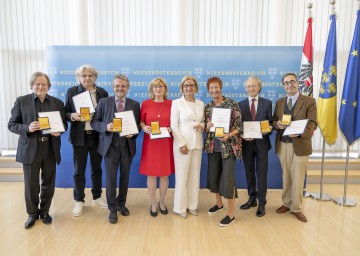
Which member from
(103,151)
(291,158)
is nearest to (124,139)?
(103,151)

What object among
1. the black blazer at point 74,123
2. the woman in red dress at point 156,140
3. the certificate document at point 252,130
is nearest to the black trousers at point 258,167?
the certificate document at point 252,130

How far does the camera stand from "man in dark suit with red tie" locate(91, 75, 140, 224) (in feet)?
10.3

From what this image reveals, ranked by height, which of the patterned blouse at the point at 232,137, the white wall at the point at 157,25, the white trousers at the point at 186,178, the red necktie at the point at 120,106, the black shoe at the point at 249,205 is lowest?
the black shoe at the point at 249,205

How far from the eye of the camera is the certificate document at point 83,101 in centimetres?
319

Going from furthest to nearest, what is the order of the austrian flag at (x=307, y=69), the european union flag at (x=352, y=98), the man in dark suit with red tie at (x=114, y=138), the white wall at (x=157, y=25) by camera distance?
the white wall at (x=157, y=25) < the austrian flag at (x=307, y=69) < the european union flag at (x=352, y=98) < the man in dark suit with red tie at (x=114, y=138)

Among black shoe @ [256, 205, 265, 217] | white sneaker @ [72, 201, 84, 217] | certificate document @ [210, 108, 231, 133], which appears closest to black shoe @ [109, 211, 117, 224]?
white sneaker @ [72, 201, 84, 217]

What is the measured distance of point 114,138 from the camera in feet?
10.5

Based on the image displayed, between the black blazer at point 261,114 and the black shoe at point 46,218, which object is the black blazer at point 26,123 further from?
the black blazer at point 261,114

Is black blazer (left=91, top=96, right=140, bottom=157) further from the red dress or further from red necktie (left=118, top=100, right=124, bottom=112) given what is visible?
the red dress

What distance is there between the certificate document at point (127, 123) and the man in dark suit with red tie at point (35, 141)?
2.22 ft

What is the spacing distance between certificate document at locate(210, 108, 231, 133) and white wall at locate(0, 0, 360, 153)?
101 inches

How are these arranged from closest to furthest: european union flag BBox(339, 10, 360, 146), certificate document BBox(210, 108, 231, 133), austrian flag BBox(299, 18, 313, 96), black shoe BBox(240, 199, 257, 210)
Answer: certificate document BBox(210, 108, 231, 133) → black shoe BBox(240, 199, 257, 210) → european union flag BBox(339, 10, 360, 146) → austrian flag BBox(299, 18, 313, 96)

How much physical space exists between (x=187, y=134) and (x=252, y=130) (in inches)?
30.4

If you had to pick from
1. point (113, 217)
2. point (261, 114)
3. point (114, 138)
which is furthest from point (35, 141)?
point (261, 114)
